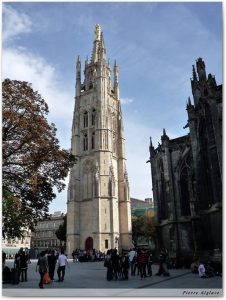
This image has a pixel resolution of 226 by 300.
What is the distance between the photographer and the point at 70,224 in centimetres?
5331

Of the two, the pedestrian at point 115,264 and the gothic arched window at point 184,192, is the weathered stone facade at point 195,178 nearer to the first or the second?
the gothic arched window at point 184,192

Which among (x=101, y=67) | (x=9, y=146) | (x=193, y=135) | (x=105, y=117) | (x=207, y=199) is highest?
(x=101, y=67)

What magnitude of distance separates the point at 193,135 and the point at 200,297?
595 inches

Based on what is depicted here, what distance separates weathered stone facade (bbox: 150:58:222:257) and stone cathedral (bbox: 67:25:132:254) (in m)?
A: 19.0

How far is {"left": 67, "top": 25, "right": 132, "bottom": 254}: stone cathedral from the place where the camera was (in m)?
51.7

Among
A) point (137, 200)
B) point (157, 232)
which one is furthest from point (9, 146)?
point (137, 200)

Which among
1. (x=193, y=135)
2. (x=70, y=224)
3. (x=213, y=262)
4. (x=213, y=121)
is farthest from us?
(x=70, y=224)

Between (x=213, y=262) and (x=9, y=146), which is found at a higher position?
(x=9, y=146)

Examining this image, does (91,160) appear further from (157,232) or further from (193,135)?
(193,135)

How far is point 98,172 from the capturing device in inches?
2098

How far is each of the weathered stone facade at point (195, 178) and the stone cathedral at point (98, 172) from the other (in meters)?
19.0

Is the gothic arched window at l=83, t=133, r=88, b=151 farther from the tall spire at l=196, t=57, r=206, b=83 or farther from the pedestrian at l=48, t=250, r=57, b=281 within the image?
the pedestrian at l=48, t=250, r=57, b=281

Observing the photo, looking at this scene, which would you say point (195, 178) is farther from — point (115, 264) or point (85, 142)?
point (85, 142)

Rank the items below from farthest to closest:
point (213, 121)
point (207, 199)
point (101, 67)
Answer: point (101, 67)
point (207, 199)
point (213, 121)
